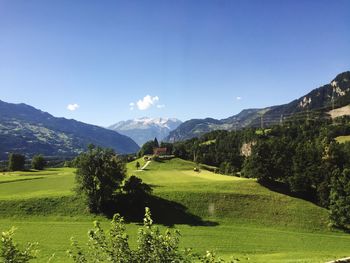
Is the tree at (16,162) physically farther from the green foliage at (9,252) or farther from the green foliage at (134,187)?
the green foliage at (9,252)

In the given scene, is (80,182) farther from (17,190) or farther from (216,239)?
(216,239)

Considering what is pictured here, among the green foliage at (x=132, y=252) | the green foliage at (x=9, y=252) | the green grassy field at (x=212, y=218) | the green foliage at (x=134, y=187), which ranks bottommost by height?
the green grassy field at (x=212, y=218)

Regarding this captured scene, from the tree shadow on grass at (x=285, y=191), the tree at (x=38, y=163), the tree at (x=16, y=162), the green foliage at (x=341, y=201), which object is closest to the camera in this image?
the green foliage at (x=341, y=201)

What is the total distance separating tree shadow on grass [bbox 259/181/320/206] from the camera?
10075 centimetres

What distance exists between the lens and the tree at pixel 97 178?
84.0m

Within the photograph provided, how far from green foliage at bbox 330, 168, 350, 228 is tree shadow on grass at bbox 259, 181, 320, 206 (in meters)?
8.40

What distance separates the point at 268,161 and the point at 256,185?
761cm

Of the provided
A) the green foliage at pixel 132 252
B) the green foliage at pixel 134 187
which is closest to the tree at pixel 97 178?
the green foliage at pixel 134 187

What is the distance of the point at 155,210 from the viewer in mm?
86125

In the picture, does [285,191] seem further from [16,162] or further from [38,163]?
[38,163]

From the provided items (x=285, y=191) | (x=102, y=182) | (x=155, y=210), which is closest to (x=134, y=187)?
(x=155, y=210)

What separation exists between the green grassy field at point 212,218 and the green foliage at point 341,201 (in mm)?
2784

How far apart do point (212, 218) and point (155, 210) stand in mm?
12339

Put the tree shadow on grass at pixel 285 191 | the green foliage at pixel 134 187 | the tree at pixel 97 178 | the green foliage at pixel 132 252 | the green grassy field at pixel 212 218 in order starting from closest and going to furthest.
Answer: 1. the green foliage at pixel 132 252
2. the green grassy field at pixel 212 218
3. the tree at pixel 97 178
4. the green foliage at pixel 134 187
5. the tree shadow on grass at pixel 285 191
